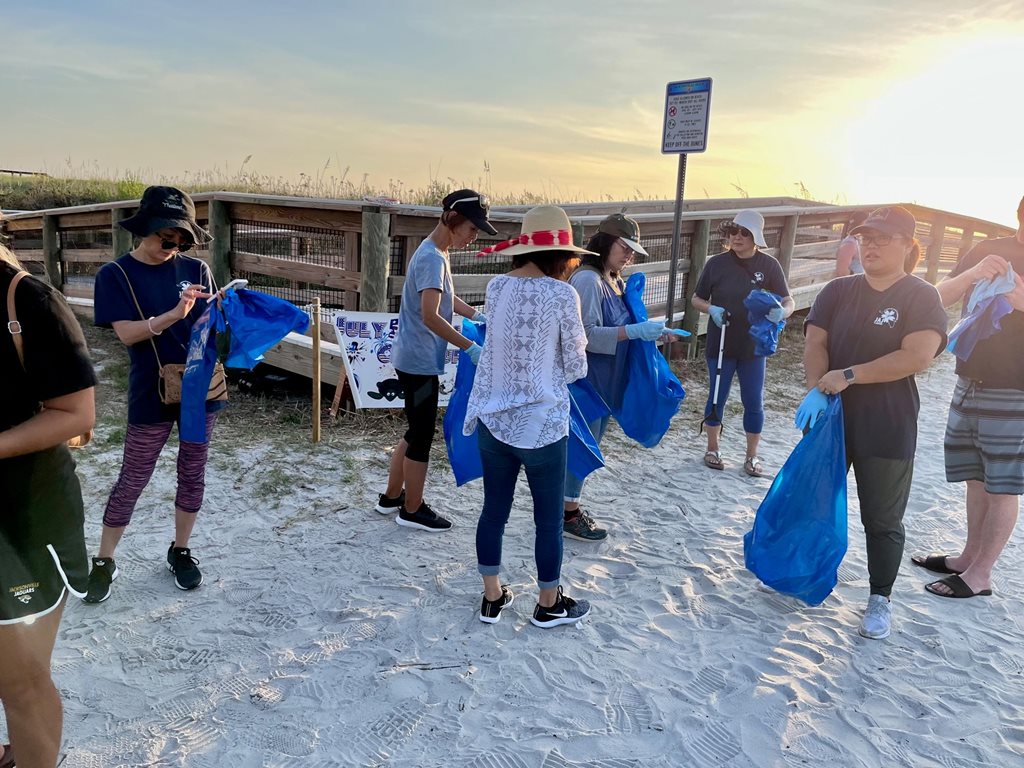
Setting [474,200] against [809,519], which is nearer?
[809,519]

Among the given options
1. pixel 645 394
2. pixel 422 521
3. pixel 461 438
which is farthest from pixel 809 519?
pixel 422 521

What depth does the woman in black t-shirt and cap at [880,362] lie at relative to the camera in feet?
10.4

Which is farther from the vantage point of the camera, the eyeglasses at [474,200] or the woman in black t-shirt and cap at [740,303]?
the woman in black t-shirt and cap at [740,303]

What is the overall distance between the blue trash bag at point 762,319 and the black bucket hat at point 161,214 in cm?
365

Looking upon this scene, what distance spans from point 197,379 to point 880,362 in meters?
2.98

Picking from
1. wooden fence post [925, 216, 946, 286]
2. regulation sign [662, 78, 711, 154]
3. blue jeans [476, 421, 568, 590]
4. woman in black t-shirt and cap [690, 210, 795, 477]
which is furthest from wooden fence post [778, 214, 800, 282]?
blue jeans [476, 421, 568, 590]

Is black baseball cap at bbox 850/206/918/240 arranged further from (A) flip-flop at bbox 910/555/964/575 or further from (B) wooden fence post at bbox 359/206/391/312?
(B) wooden fence post at bbox 359/206/391/312

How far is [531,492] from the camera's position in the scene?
3.15 meters

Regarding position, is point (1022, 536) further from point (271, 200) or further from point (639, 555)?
point (271, 200)

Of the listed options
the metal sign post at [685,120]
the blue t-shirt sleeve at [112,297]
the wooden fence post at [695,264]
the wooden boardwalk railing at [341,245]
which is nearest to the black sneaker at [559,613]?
the blue t-shirt sleeve at [112,297]

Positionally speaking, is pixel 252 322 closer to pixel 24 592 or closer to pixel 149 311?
pixel 149 311

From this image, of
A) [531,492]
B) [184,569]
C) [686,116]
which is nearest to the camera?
[531,492]

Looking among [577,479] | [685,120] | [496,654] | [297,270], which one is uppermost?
[685,120]

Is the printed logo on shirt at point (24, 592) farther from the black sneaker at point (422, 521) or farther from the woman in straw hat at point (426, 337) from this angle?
the black sneaker at point (422, 521)
